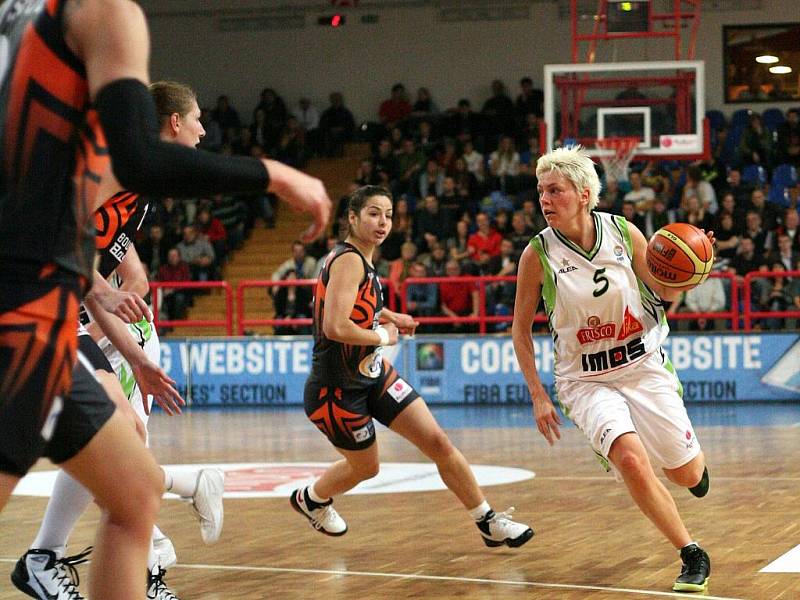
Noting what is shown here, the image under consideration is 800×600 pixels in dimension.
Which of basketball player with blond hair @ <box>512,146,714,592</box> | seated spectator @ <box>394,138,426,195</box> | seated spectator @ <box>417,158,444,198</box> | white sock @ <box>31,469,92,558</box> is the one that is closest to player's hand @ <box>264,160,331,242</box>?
white sock @ <box>31,469,92,558</box>

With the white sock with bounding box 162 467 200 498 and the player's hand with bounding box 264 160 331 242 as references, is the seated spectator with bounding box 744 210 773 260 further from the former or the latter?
the player's hand with bounding box 264 160 331 242

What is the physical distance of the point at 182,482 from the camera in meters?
5.33

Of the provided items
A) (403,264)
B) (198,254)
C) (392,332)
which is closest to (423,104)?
(198,254)

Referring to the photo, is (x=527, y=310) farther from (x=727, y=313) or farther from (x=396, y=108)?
(x=396, y=108)

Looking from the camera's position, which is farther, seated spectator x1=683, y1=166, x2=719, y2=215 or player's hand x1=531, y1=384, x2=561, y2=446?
seated spectator x1=683, y1=166, x2=719, y2=215

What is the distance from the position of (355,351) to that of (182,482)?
4.72 feet

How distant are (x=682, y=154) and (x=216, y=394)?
700 centimetres

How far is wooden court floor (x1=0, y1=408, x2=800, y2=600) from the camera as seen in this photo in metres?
5.43

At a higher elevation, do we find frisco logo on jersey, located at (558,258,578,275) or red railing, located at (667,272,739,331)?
frisco logo on jersey, located at (558,258,578,275)

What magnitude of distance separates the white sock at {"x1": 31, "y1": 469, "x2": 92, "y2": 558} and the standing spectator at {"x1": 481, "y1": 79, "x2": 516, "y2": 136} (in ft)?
61.3

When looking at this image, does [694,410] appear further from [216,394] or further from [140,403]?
[140,403]

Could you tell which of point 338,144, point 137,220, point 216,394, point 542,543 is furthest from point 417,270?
point 137,220

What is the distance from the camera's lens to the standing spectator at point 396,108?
24609mm

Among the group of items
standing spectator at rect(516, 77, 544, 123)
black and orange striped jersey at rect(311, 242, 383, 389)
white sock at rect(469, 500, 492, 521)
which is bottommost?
white sock at rect(469, 500, 492, 521)
